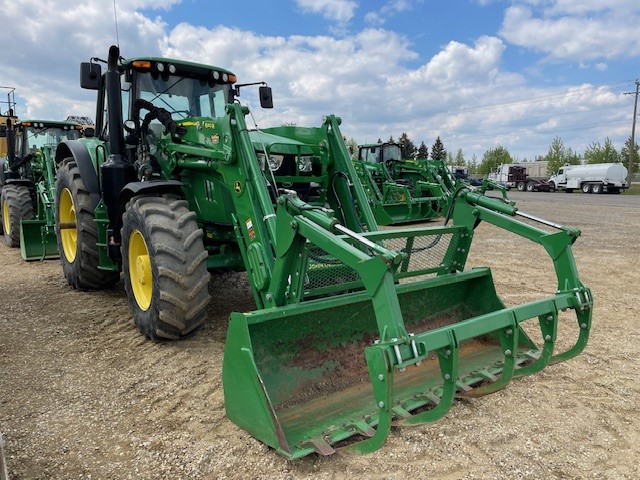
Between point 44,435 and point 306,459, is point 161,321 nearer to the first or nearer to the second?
point 44,435

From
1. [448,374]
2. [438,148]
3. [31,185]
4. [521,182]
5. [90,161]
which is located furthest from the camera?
[438,148]

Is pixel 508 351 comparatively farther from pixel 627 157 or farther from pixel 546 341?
pixel 627 157

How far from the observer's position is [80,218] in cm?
592

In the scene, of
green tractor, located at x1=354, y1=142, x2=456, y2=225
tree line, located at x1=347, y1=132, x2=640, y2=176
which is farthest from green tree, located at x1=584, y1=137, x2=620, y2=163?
green tractor, located at x1=354, y1=142, x2=456, y2=225

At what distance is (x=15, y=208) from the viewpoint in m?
9.62

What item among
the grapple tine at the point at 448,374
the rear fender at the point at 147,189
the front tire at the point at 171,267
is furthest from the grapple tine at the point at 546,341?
the rear fender at the point at 147,189

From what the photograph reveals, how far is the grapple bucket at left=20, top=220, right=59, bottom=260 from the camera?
336 inches

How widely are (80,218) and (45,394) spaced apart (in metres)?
2.68

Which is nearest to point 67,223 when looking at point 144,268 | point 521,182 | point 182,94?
point 182,94

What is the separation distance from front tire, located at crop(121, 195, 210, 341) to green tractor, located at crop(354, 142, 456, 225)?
7.95 m

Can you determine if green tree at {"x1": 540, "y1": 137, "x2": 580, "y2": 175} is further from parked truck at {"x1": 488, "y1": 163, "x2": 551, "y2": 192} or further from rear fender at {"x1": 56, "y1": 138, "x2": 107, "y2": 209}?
rear fender at {"x1": 56, "y1": 138, "x2": 107, "y2": 209}

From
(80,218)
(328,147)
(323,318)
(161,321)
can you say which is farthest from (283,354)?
(80,218)

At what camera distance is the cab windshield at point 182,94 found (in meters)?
5.32

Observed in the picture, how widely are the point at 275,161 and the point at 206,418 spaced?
234 cm
